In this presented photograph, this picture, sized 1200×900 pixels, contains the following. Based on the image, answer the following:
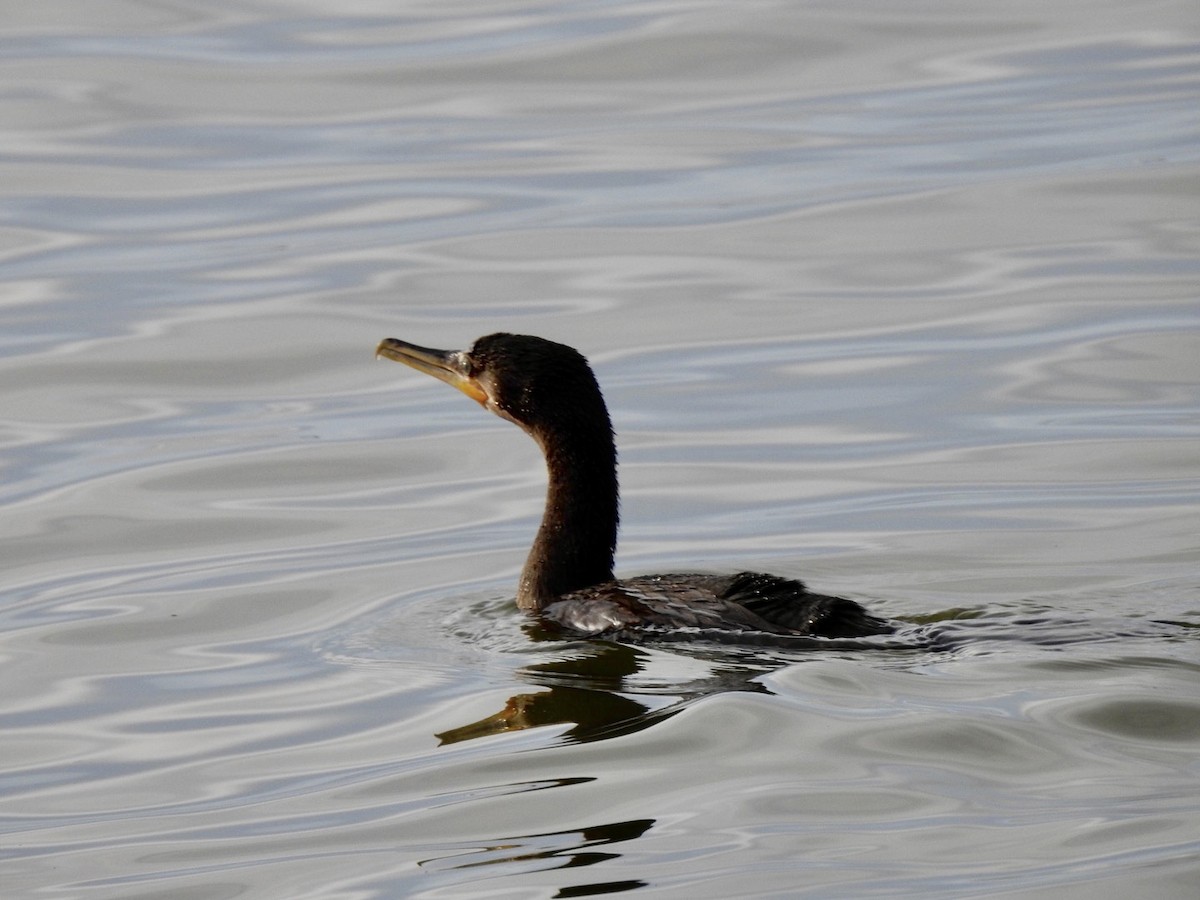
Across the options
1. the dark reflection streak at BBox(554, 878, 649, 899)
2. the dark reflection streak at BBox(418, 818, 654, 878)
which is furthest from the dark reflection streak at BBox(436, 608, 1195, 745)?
the dark reflection streak at BBox(554, 878, 649, 899)

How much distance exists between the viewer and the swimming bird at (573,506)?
27.0 feet

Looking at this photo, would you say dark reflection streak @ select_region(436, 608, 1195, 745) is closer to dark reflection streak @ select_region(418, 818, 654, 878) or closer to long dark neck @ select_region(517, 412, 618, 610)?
long dark neck @ select_region(517, 412, 618, 610)

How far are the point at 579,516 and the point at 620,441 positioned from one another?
137 inches

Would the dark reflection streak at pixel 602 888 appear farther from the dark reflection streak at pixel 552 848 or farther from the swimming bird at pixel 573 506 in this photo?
the swimming bird at pixel 573 506

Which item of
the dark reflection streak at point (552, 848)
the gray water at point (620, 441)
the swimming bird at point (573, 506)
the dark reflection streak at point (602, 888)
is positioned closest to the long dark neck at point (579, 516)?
the swimming bird at point (573, 506)

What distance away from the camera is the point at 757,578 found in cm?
824

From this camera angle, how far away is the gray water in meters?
6.47

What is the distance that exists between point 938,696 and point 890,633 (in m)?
0.87

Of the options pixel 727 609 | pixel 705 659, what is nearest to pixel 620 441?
pixel 727 609

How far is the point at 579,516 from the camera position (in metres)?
8.95

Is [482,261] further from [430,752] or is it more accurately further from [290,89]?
[430,752]

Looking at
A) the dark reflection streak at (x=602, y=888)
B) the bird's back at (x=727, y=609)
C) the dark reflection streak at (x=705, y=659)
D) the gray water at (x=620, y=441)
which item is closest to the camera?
the dark reflection streak at (x=602, y=888)

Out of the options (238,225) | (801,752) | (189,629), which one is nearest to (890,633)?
(801,752)

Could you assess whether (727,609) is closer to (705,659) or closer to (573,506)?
(705,659)
